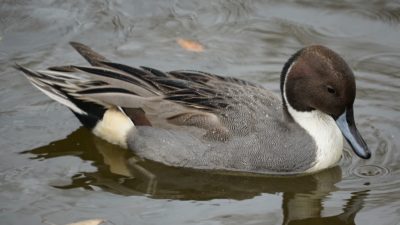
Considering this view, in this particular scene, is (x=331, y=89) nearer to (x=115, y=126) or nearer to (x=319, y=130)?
(x=319, y=130)

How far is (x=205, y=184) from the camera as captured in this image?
698cm

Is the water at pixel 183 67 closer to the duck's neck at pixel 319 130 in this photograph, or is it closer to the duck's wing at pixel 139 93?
the duck's neck at pixel 319 130

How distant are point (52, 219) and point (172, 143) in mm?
1188

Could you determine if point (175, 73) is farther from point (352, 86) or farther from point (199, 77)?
point (352, 86)

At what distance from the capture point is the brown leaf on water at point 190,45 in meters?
8.86

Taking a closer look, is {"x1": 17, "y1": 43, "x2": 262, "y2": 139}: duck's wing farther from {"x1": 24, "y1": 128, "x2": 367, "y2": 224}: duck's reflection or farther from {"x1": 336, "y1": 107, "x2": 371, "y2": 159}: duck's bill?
{"x1": 336, "y1": 107, "x2": 371, "y2": 159}: duck's bill

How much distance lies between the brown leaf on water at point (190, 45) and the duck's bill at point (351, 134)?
2248mm

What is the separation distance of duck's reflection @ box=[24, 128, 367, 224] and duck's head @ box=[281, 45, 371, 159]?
16.2 inches

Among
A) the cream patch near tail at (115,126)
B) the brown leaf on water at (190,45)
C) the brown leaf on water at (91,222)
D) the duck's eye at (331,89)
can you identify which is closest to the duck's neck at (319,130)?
the duck's eye at (331,89)

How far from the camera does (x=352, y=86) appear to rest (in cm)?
674

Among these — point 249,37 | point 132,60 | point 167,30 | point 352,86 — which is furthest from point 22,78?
point 352,86

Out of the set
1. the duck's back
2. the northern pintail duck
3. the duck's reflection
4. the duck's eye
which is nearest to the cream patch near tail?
the northern pintail duck

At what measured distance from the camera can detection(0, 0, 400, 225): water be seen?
661cm

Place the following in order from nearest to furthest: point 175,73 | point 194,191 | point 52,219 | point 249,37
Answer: point 52,219, point 194,191, point 175,73, point 249,37
